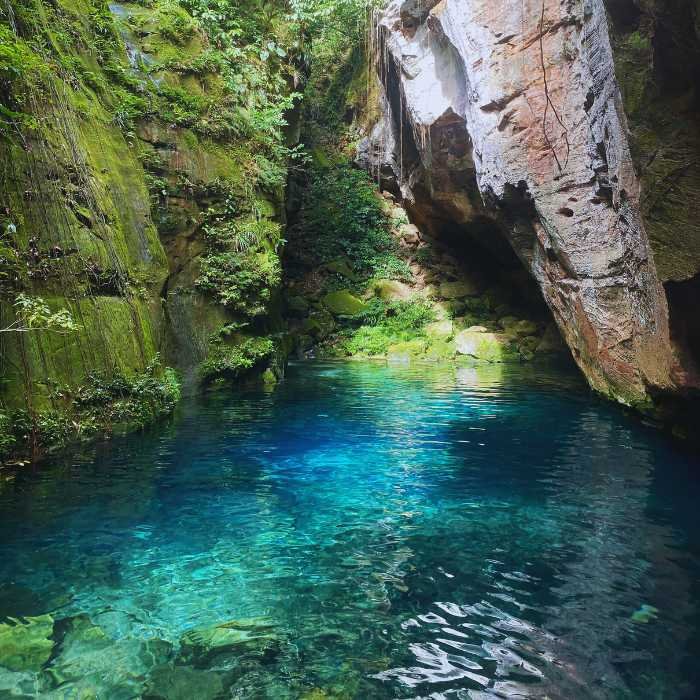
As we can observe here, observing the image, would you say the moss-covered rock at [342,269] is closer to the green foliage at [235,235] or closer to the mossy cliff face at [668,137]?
the green foliage at [235,235]

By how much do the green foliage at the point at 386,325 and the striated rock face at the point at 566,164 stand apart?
26.9 ft

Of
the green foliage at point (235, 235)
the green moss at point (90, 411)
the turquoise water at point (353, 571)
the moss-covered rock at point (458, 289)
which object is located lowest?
the turquoise water at point (353, 571)

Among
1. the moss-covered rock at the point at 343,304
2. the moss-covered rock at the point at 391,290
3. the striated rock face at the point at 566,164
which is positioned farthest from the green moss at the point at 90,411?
the moss-covered rock at the point at 391,290

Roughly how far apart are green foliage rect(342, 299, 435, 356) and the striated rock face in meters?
8.19

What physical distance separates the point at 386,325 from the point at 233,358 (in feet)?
34.5

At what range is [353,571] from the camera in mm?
3754

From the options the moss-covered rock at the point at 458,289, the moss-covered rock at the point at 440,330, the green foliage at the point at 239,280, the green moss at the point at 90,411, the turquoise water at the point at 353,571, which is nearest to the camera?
the turquoise water at the point at 353,571

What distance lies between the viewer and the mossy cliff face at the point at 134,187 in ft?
22.3

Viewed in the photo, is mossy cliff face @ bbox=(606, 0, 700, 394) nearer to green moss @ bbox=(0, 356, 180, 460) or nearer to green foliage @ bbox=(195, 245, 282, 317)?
green moss @ bbox=(0, 356, 180, 460)

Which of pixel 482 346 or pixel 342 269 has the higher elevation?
pixel 342 269

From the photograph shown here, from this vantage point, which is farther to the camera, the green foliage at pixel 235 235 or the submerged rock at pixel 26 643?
the green foliage at pixel 235 235

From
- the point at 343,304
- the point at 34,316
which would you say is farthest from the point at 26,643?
the point at 343,304

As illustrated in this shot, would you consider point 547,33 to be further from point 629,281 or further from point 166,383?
point 166,383

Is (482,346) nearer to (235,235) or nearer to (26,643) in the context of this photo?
(235,235)
